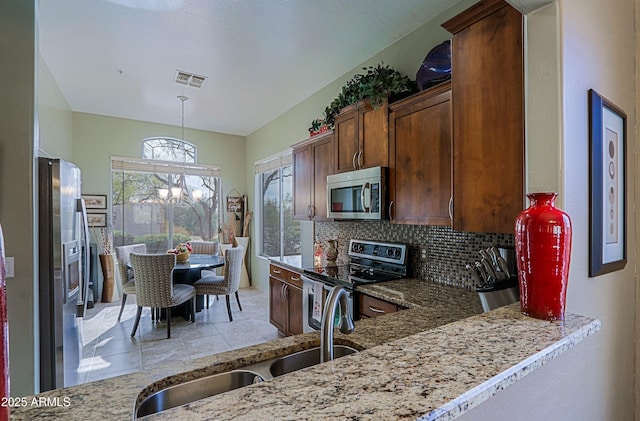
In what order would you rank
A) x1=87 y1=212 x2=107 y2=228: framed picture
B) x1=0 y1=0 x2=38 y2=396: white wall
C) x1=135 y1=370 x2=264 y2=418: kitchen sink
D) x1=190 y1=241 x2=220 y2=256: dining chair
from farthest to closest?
Result: x1=190 y1=241 x2=220 y2=256: dining chair
x1=87 y1=212 x2=107 y2=228: framed picture
x1=0 y1=0 x2=38 y2=396: white wall
x1=135 y1=370 x2=264 y2=418: kitchen sink

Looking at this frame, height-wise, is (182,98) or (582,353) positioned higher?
(182,98)

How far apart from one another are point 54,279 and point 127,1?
207cm

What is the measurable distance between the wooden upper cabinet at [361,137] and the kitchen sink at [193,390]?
6.22 feet

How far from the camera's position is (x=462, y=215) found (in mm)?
1793

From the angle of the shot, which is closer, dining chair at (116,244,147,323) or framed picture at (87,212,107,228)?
dining chair at (116,244,147,323)

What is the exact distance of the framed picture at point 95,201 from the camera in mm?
5090

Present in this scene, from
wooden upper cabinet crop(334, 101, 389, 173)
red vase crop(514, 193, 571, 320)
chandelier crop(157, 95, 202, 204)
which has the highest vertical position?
wooden upper cabinet crop(334, 101, 389, 173)

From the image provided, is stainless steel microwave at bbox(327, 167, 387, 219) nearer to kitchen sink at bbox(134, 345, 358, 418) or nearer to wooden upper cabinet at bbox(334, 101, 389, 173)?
wooden upper cabinet at bbox(334, 101, 389, 173)

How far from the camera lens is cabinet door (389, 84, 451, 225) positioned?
2076mm

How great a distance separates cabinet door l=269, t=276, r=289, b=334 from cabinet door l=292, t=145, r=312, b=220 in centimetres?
83

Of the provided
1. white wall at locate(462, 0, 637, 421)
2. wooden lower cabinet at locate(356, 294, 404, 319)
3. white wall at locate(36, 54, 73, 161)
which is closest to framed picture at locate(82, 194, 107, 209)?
white wall at locate(36, 54, 73, 161)

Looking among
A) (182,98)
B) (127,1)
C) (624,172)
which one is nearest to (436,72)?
(624,172)

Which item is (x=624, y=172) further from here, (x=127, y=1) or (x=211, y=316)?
(x=211, y=316)

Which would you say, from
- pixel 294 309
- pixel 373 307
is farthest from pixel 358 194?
pixel 294 309
